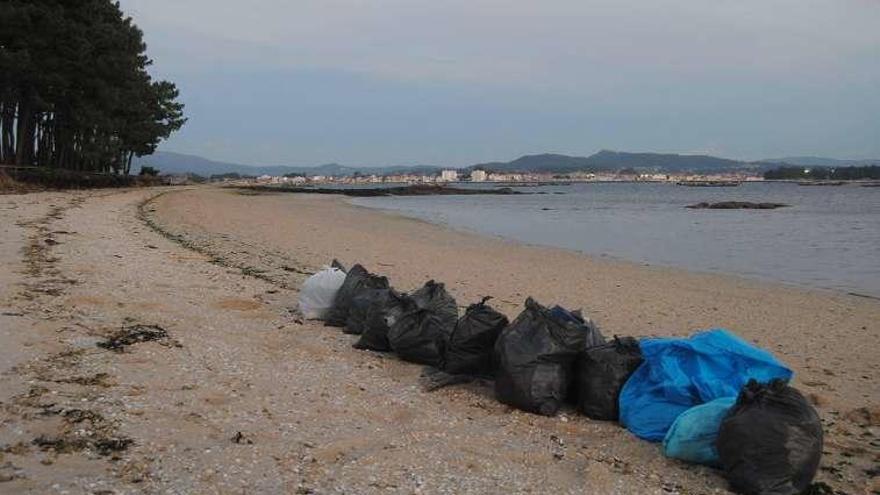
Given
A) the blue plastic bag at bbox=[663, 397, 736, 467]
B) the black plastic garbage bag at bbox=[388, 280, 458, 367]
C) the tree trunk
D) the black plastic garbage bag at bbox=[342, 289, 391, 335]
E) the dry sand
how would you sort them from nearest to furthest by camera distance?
the dry sand → the blue plastic bag at bbox=[663, 397, 736, 467] → the black plastic garbage bag at bbox=[388, 280, 458, 367] → the black plastic garbage bag at bbox=[342, 289, 391, 335] → the tree trunk

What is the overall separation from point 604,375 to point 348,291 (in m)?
3.10

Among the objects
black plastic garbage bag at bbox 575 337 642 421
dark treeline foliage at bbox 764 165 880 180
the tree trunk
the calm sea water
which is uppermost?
dark treeline foliage at bbox 764 165 880 180

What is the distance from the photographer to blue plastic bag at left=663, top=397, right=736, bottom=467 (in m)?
3.84

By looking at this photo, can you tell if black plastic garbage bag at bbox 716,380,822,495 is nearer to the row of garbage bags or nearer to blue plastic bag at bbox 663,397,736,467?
the row of garbage bags

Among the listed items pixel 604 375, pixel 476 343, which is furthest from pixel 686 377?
pixel 476 343

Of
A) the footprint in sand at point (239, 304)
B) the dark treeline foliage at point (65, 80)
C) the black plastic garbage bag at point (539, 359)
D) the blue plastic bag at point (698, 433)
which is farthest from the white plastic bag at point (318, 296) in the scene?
the dark treeline foliage at point (65, 80)

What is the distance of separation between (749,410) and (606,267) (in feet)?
37.3

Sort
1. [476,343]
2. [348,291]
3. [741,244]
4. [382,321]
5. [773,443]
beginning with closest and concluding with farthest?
[773,443], [476,343], [382,321], [348,291], [741,244]

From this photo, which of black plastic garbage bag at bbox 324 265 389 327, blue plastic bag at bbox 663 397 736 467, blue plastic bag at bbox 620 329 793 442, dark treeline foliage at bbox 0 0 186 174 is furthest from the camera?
dark treeline foliage at bbox 0 0 186 174

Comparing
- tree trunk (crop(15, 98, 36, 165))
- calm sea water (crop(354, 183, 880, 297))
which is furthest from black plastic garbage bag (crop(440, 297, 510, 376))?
tree trunk (crop(15, 98, 36, 165))

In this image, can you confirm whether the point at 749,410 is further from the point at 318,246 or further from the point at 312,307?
the point at 318,246

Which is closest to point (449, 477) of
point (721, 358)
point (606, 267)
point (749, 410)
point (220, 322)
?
point (749, 410)

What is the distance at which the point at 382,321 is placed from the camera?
5.96 metres

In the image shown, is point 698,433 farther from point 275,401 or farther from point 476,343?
point 275,401
